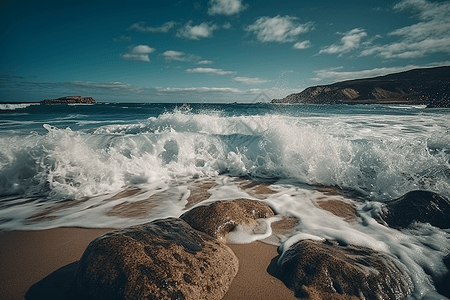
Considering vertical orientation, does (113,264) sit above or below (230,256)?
above

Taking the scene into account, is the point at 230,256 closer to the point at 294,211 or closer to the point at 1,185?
the point at 294,211

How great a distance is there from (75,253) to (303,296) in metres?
2.28

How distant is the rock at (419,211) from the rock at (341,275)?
3.26 ft

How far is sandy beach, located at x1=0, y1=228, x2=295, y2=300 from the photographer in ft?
5.84

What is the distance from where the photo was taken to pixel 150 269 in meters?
1.57

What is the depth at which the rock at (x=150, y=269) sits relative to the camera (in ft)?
4.89

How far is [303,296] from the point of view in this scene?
67.1 inches

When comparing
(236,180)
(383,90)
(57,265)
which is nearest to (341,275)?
(57,265)

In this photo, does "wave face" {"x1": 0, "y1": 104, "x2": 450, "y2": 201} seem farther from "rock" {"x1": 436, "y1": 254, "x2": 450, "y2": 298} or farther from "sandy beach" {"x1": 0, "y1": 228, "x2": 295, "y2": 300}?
"rock" {"x1": 436, "y1": 254, "x2": 450, "y2": 298}

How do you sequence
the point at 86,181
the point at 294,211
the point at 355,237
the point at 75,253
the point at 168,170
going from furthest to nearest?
the point at 168,170 → the point at 86,181 → the point at 294,211 → the point at 355,237 → the point at 75,253

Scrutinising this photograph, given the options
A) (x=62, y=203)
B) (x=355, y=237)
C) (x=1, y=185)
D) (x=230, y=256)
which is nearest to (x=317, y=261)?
(x=230, y=256)

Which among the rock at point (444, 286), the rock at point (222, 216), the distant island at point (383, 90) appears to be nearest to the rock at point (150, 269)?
the rock at point (222, 216)

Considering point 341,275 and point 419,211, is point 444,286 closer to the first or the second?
point 341,275

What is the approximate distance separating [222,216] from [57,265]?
171 cm
